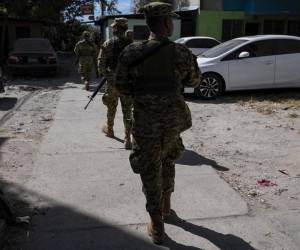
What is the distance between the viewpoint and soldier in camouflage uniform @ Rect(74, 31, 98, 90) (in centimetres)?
1390

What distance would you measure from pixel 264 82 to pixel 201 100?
1.61 m

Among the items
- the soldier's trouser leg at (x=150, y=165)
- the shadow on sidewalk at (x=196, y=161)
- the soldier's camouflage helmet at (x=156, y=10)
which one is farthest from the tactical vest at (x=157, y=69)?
the shadow on sidewalk at (x=196, y=161)

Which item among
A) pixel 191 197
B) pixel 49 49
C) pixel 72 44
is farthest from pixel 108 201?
pixel 72 44

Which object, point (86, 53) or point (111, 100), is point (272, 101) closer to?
point (111, 100)

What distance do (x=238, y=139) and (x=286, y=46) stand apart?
209 inches

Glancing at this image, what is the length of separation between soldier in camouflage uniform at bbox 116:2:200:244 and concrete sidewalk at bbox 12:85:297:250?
405 millimetres

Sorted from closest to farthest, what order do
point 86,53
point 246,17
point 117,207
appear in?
point 117,207 < point 86,53 < point 246,17

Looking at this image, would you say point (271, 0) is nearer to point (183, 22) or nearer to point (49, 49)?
point (183, 22)

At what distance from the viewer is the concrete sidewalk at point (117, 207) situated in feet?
13.3

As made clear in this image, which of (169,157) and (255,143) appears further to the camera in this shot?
(255,143)

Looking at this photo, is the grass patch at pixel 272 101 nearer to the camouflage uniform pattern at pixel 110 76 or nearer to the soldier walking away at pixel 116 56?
the camouflage uniform pattern at pixel 110 76

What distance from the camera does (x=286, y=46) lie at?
1225 cm

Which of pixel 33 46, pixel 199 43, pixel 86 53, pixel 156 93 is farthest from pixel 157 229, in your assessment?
pixel 199 43

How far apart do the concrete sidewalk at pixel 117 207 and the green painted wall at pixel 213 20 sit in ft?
68.5
